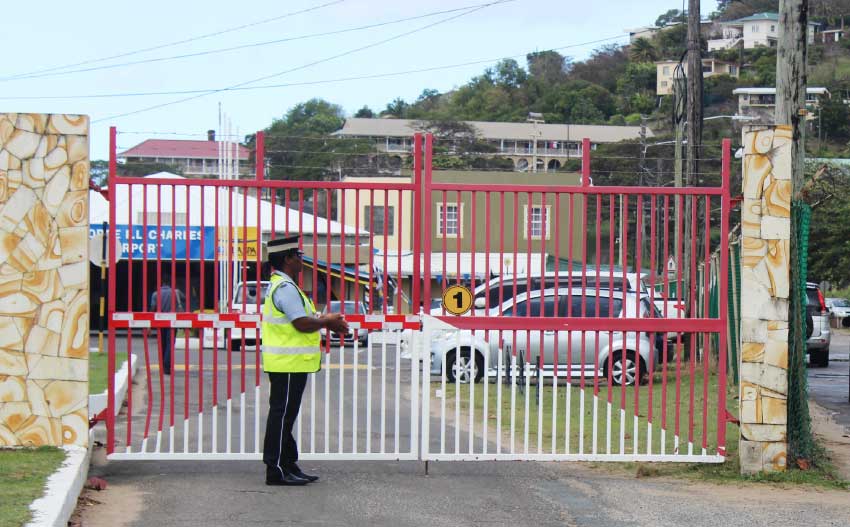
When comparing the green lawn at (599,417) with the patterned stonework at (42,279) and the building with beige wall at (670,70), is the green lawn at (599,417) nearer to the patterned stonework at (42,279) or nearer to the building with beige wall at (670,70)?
the patterned stonework at (42,279)

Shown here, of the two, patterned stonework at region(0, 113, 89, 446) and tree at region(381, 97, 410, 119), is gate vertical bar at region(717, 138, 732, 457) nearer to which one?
patterned stonework at region(0, 113, 89, 446)

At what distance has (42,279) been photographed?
917cm

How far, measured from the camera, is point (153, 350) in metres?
27.8

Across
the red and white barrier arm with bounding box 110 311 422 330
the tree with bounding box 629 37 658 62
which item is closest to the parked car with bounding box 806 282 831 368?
the red and white barrier arm with bounding box 110 311 422 330

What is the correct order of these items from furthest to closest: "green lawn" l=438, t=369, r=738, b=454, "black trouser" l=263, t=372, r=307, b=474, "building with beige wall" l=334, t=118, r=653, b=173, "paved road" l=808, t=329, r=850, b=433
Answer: "building with beige wall" l=334, t=118, r=653, b=173 < "paved road" l=808, t=329, r=850, b=433 < "green lawn" l=438, t=369, r=738, b=454 < "black trouser" l=263, t=372, r=307, b=474

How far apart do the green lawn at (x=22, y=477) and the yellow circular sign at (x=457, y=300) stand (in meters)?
3.13

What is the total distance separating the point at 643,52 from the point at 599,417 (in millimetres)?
125033

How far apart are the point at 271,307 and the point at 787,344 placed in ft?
13.4

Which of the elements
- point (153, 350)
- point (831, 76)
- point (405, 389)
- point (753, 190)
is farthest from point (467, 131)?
point (753, 190)

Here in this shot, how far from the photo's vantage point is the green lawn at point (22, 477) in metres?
6.94

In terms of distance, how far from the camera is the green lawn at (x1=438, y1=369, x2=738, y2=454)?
10633 millimetres

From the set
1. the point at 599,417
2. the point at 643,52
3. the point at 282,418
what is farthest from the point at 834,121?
the point at 282,418

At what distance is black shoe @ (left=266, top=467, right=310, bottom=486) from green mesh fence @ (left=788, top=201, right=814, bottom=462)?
13.2ft

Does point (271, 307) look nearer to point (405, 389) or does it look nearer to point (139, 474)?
point (139, 474)
